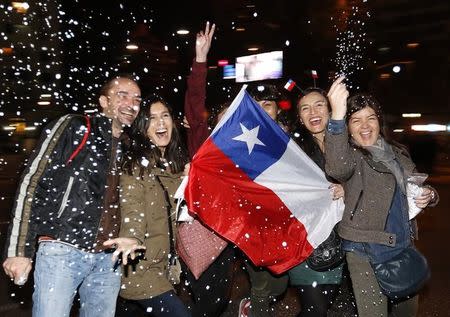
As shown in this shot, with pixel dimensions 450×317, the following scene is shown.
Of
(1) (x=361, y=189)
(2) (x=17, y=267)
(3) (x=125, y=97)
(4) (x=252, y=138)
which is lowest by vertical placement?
(2) (x=17, y=267)

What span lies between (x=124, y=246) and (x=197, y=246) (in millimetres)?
769

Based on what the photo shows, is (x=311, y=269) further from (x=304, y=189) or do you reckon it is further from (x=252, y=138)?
(x=252, y=138)

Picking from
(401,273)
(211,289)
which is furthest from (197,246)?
(401,273)

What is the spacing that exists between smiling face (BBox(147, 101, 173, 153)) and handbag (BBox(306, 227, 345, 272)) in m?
1.39

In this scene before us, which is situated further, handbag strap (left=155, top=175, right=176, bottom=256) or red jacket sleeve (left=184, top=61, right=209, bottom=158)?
red jacket sleeve (left=184, top=61, right=209, bottom=158)

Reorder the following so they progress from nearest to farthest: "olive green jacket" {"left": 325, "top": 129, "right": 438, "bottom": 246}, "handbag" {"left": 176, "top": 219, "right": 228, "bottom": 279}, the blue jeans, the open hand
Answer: the open hand < the blue jeans < "olive green jacket" {"left": 325, "top": 129, "right": 438, "bottom": 246} < "handbag" {"left": 176, "top": 219, "right": 228, "bottom": 279}

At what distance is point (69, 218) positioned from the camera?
9.68 ft

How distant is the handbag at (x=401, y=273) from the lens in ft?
10.9

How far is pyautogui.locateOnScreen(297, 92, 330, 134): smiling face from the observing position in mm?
4098

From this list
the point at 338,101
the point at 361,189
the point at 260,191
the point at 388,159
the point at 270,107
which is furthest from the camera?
the point at 270,107

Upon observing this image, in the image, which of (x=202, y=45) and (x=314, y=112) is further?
(x=202, y=45)

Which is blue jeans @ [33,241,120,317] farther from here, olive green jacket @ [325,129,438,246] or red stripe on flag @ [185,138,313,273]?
olive green jacket @ [325,129,438,246]

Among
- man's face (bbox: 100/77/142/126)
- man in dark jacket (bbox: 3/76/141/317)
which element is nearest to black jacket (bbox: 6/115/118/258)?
man in dark jacket (bbox: 3/76/141/317)

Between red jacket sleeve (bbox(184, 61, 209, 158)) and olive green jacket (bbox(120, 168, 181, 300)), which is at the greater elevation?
red jacket sleeve (bbox(184, 61, 209, 158))
